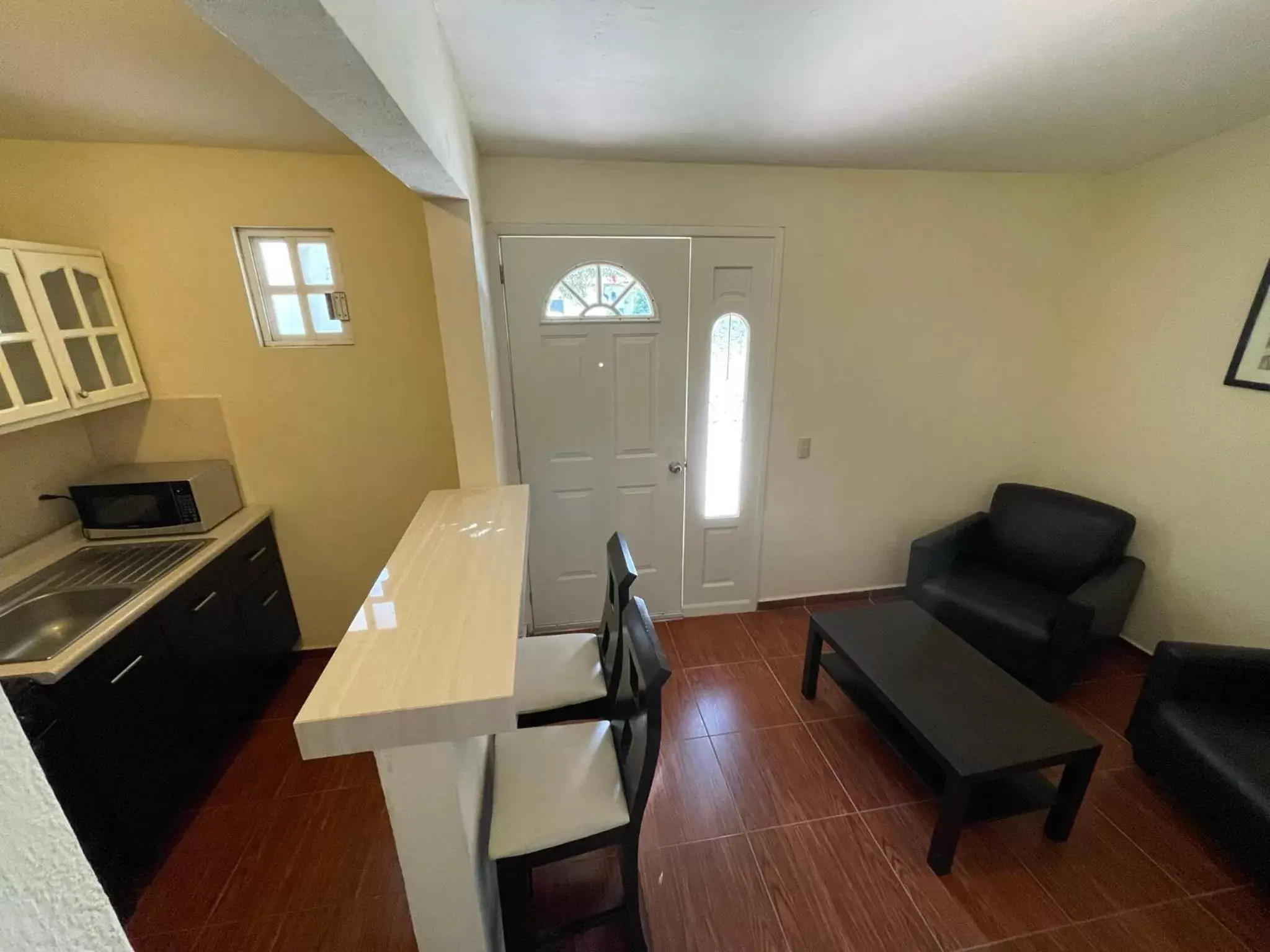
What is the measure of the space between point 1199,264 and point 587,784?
324 centimetres

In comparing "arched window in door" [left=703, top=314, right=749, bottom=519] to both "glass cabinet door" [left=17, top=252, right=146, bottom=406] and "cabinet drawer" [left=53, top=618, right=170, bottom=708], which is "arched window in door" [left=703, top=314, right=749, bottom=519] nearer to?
"cabinet drawer" [left=53, top=618, right=170, bottom=708]

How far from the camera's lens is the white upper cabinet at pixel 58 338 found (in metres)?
1.51

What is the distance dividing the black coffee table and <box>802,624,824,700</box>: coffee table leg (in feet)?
0.27

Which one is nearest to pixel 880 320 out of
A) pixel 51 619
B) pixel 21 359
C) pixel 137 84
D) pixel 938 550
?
pixel 938 550

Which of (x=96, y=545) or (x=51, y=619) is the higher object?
(x=96, y=545)

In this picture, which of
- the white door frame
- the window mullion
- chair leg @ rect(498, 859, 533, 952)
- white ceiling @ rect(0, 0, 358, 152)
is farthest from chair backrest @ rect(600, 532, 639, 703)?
the window mullion

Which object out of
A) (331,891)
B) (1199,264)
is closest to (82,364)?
(331,891)

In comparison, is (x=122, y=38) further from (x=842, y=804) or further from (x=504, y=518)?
(x=842, y=804)

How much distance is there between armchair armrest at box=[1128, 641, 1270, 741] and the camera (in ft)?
5.46

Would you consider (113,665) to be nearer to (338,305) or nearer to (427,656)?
(427,656)

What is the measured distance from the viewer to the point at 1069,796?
62.0 inches

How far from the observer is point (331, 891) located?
1523 millimetres

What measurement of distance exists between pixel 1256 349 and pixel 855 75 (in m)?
2.04

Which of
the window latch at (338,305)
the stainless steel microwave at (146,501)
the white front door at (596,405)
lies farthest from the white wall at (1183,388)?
the stainless steel microwave at (146,501)
